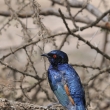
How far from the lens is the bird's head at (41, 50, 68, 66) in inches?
190

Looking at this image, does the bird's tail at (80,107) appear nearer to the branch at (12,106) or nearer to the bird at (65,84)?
the bird at (65,84)

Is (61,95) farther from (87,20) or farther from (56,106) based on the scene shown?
(87,20)

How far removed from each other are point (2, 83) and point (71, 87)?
746mm

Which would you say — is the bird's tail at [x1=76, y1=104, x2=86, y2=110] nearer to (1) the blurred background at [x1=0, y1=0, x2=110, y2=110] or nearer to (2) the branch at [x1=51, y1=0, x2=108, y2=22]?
(1) the blurred background at [x1=0, y1=0, x2=110, y2=110]

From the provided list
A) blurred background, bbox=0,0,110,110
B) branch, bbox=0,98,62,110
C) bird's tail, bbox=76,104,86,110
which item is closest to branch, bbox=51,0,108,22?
blurred background, bbox=0,0,110,110

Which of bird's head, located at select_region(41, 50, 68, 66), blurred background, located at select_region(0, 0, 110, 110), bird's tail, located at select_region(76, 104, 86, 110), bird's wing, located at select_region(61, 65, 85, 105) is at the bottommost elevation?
bird's tail, located at select_region(76, 104, 86, 110)

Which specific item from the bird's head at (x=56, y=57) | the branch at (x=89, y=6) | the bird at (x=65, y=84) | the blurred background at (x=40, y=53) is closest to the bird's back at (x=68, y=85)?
the bird at (x=65, y=84)

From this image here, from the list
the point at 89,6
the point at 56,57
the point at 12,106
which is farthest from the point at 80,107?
the point at 89,6

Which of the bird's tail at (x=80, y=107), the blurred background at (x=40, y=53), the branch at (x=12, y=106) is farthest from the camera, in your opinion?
the blurred background at (x=40, y=53)

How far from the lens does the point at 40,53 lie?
5.97 m

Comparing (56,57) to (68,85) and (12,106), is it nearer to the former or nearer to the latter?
(68,85)

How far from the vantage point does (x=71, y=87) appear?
4594 millimetres

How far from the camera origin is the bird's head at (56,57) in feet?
15.8

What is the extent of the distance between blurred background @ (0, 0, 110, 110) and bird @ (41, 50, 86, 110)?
0.22 meters
